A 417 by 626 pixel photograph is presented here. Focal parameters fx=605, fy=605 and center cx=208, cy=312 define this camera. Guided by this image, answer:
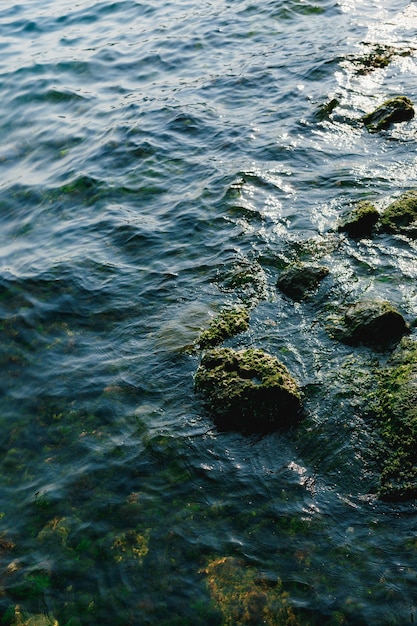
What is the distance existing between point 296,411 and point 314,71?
42.7ft

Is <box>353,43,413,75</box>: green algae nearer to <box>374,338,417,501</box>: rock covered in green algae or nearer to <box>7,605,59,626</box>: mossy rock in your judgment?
<box>374,338,417,501</box>: rock covered in green algae

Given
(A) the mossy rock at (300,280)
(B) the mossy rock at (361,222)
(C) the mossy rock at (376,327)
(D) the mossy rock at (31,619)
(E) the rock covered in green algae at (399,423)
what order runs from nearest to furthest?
1. (D) the mossy rock at (31,619)
2. (E) the rock covered in green algae at (399,423)
3. (C) the mossy rock at (376,327)
4. (A) the mossy rock at (300,280)
5. (B) the mossy rock at (361,222)

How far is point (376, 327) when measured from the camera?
8.84m

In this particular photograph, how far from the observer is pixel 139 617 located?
6344mm

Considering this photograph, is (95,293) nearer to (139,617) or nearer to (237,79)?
(139,617)

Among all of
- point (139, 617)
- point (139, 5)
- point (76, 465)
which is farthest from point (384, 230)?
point (139, 5)

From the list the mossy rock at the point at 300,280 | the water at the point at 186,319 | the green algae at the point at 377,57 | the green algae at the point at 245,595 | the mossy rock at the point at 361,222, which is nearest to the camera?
the green algae at the point at 245,595

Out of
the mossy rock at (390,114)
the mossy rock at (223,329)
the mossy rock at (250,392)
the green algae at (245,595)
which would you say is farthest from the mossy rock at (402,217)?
the green algae at (245,595)

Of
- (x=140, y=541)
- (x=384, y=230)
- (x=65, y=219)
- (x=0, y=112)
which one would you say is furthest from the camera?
(x=0, y=112)

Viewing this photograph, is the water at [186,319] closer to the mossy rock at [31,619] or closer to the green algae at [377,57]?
the mossy rock at [31,619]

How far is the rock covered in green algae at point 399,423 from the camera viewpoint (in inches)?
273

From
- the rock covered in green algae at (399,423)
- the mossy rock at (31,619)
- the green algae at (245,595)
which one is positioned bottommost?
the green algae at (245,595)

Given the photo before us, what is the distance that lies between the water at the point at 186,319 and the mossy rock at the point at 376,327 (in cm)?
28

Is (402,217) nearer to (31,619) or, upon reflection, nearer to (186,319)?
(186,319)
